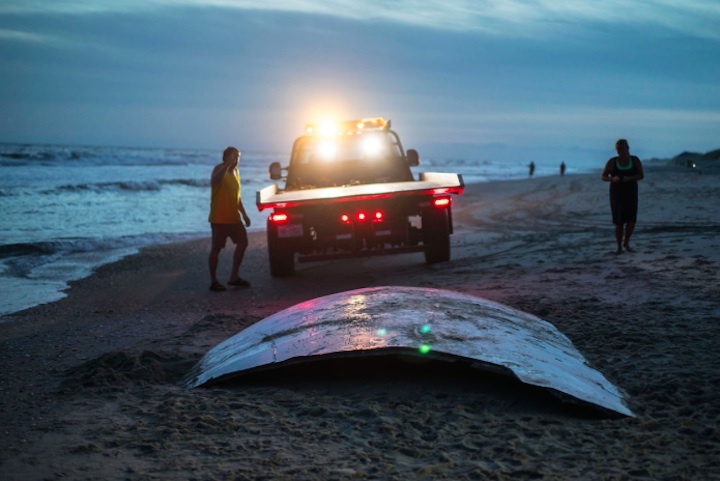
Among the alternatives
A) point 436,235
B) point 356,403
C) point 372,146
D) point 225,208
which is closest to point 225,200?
point 225,208

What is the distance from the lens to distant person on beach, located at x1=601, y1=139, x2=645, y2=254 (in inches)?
383

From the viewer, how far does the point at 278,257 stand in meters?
9.36

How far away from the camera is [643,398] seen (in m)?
4.16

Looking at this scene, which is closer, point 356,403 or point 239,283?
point 356,403

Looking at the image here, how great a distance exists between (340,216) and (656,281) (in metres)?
3.52

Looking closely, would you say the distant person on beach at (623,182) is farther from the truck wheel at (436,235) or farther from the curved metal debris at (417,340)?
the curved metal debris at (417,340)

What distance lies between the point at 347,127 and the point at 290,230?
351cm

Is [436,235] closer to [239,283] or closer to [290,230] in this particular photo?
[290,230]

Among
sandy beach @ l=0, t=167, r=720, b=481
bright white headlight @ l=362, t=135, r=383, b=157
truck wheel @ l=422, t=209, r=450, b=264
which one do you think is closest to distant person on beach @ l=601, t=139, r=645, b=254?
sandy beach @ l=0, t=167, r=720, b=481

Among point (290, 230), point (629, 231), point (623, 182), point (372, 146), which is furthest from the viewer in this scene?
point (372, 146)

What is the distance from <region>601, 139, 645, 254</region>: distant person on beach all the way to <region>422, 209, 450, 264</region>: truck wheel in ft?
7.27

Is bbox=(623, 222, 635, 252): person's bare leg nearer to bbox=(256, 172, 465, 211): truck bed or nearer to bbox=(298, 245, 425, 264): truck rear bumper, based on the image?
bbox=(256, 172, 465, 211): truck bed

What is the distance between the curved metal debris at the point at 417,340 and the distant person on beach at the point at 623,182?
476 cm

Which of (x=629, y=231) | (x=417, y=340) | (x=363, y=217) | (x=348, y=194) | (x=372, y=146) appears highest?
(x=372, y=146)
